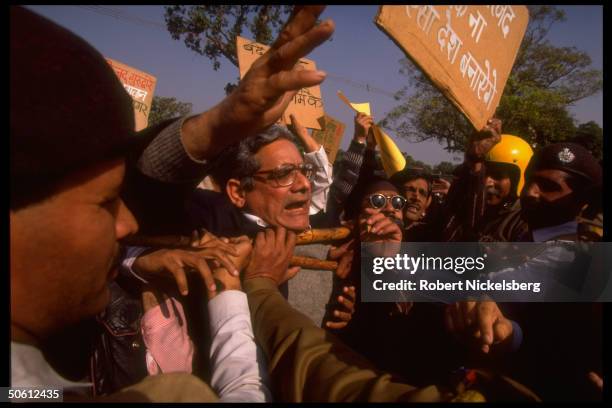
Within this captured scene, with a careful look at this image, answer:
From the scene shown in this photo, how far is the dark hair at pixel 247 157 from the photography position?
2184mm

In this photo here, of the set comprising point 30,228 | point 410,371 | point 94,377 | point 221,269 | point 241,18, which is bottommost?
point 410,371

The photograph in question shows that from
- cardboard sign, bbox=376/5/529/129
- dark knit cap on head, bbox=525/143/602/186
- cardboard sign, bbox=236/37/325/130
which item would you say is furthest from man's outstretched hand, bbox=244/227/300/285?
dark knit cap on head, bbox=525/143/602/186

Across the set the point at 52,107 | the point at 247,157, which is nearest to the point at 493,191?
the point at 247,157

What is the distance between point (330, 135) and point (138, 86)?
1.97 meters

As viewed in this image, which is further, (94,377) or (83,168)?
(94,377)

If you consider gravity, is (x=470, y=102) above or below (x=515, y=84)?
below

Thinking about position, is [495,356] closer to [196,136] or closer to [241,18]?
[196,136]

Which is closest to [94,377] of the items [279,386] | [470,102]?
[279,386]

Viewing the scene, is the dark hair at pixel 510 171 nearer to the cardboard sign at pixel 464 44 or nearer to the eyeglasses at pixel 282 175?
the cardboard sign at pixel 464 44

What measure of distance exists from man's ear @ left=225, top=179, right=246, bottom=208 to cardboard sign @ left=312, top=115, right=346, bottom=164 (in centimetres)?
157

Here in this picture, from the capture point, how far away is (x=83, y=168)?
0.85 meters

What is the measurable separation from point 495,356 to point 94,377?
1634mm

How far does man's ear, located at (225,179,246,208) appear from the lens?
223cm

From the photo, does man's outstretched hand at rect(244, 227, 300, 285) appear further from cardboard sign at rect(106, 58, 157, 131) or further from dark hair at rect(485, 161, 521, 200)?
dark hair at rect(485, 161, 521, 200)
